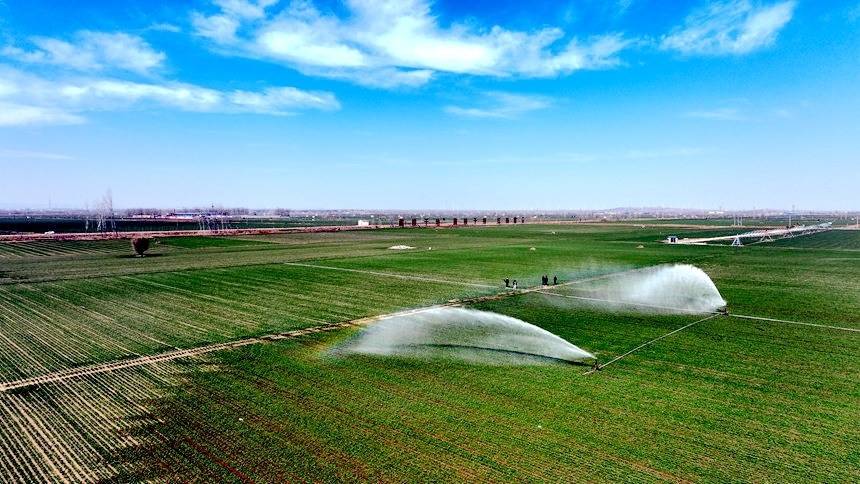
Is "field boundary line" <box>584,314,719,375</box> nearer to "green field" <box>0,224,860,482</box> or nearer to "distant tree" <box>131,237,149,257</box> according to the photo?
"green field" <box>0,224,860,482</box>

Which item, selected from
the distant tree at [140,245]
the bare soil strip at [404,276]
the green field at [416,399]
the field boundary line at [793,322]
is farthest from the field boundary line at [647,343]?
the distant tree at [140,245]

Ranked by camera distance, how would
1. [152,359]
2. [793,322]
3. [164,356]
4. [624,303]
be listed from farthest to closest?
[624,303]
[793,322]
[164,356]
[152,359]

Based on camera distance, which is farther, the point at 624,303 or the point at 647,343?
the point at 624,303

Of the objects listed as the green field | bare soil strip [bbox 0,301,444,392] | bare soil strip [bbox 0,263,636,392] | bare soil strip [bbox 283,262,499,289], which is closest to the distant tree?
bare soil strip [bbox 283,262,499,289]

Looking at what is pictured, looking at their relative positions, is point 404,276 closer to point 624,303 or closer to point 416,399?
point 624,303

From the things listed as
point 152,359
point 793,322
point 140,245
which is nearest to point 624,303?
point 793,322

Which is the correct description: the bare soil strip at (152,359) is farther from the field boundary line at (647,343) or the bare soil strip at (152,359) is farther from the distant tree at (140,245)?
the distant tree at (140,245)

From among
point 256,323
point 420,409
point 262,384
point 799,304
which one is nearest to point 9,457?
point 262,384

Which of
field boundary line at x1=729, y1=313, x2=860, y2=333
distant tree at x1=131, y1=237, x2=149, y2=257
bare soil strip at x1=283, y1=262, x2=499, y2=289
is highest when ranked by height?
distant tree at x1=131, y1=237, x2=149, y2=257

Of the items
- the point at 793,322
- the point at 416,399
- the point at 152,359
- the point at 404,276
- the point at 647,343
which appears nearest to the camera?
the point at 416,399
